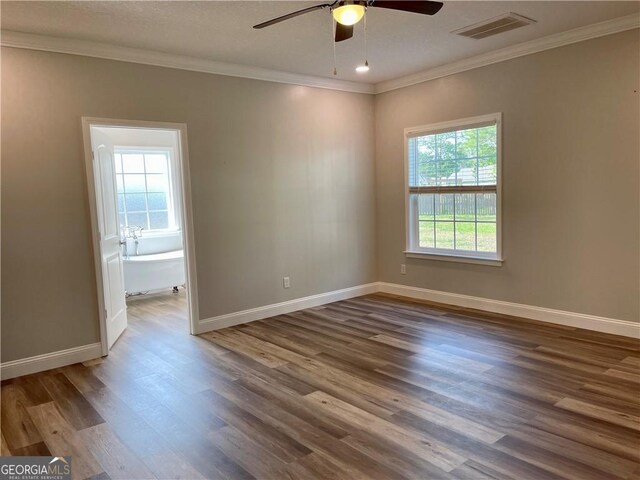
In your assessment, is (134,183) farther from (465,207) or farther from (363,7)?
(363,7)

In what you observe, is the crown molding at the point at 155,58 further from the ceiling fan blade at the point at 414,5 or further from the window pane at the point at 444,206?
the ceiling fan blade at the point at 414,5

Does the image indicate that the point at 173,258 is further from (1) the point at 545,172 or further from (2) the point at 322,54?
(1) the point at 545,172

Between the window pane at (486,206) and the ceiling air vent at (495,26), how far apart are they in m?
1.64

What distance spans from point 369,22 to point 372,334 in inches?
108

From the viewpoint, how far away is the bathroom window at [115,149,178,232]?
22.5 ft

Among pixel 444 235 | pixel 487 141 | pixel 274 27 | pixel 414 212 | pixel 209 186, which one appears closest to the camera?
pixel 274 27

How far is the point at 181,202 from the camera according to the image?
4.48m

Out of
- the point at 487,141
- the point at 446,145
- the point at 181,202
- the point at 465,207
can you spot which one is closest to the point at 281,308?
the point at 181,202

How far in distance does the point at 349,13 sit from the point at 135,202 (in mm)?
5364

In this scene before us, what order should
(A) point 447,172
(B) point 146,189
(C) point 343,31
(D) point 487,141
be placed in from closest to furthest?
(C) point 343,31
(D) point 487,141
(A) point 447,172
(B) point 146,189

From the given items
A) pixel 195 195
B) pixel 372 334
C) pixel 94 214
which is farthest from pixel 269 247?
pixel 94 214

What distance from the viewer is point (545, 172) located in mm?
4422

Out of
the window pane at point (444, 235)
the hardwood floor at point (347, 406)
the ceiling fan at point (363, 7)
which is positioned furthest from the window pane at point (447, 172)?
the ceiling fan at point (363, 7)

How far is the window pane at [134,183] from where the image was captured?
6.89m
